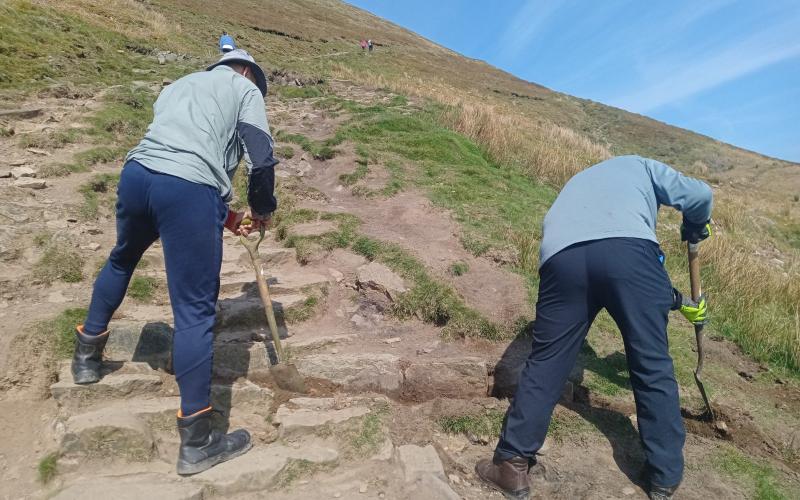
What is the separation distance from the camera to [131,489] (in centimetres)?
251

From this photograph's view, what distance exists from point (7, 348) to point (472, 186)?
595 cm

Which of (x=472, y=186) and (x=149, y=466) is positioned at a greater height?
(x=472, y=186)

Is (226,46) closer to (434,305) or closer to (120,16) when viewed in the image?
(434,305)

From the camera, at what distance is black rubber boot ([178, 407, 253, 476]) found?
103 inches

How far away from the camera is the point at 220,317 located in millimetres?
4125

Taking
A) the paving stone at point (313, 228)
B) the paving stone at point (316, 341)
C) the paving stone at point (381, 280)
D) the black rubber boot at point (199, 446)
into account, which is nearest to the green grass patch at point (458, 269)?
the paving stone at point (381, 280)

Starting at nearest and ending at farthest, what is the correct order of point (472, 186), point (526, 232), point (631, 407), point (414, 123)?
point (631, 407) < point (526, 232) < point (472, 186) < point (414, 123)

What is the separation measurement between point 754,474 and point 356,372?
2592 mm

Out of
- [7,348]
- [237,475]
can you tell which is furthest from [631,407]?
[7,348]

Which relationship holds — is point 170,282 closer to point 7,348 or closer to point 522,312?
point 7,348

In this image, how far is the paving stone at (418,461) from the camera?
2.84m

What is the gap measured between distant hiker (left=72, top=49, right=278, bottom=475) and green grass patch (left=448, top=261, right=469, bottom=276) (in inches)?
99.6

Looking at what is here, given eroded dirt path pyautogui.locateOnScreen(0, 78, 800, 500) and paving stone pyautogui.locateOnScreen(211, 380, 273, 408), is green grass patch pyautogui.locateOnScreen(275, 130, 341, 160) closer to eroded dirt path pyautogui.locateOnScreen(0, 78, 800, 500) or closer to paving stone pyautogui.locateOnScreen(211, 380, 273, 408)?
eroded dirt path pyautogui.locateOnScreen(0, 78, 800, 500)

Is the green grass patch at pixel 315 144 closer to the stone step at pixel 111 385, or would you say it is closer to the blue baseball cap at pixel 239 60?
the blue baseball cap at pixel 239 60
